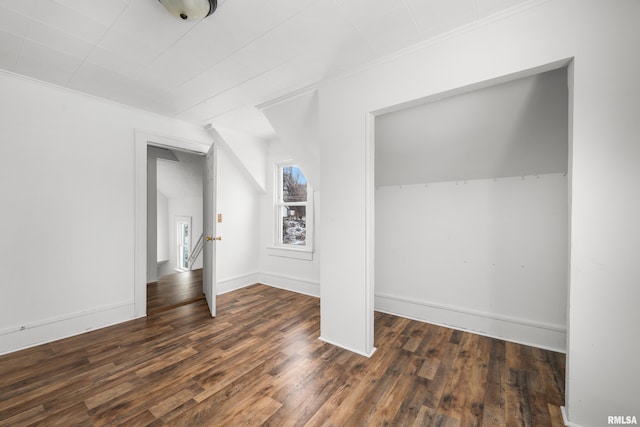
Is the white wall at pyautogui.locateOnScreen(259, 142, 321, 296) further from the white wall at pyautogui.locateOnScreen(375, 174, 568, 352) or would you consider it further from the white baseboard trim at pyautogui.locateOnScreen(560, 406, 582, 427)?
the white baseboard trim at pyautogui.locateOnScreen(560, 406, 582, 427)

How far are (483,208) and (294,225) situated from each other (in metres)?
2.84

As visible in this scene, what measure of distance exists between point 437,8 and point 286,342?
2.96 meters

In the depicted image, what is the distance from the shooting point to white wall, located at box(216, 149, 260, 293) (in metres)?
4.18

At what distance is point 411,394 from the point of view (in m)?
1.85

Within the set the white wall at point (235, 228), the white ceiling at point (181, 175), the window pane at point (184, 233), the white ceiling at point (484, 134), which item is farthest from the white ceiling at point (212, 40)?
the window pane at point (184, 233)

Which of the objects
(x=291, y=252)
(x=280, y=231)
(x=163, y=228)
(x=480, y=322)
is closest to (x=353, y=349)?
(x=480, y=322)

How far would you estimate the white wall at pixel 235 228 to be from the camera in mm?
4180

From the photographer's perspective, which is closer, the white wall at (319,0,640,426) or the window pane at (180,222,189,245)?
the white wall at (319,0,640,426)

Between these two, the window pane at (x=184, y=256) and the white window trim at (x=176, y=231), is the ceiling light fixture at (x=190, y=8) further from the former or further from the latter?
the window pane at (x=184, y=256)

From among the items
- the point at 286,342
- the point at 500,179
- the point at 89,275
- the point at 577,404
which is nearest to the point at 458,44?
the point at 500,179

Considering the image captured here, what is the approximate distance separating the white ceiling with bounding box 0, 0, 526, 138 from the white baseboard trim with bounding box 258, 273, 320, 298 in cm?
277

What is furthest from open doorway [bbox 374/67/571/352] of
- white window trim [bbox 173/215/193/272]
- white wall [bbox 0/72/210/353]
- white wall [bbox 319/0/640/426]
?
white window trim [bbox 173/215/193/272]

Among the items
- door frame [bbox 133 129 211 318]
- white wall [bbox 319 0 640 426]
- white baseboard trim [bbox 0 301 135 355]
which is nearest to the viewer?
white wall [bbox 319 0 640 426]

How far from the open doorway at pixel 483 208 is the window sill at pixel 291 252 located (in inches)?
53.7
